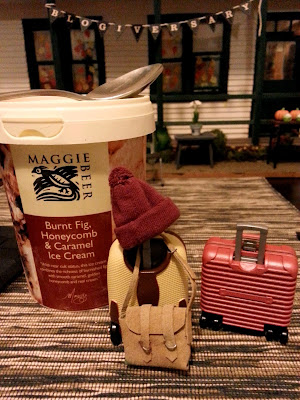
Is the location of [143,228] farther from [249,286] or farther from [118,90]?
[118,90]

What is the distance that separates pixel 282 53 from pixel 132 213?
3.24 meters

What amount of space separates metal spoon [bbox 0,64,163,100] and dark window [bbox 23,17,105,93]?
2.48 m

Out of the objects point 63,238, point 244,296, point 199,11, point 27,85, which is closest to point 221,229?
point 244,296

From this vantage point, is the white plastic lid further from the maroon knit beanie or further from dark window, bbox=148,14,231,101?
dark window, bbox=148,14,231,101

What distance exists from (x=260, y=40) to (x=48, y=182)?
104 inches

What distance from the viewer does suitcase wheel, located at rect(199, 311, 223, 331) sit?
77cm

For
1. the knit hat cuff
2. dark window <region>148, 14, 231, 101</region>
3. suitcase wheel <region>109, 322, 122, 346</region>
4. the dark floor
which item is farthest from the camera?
dark window <region>148, 14, 231, 101</region>

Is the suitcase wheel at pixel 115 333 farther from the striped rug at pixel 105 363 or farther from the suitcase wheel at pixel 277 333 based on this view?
the suitcase wheel at pixel 277 333

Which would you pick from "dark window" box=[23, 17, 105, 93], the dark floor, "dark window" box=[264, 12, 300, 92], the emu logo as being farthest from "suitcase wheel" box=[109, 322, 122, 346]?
"dark window" box=[264, 12, 300, 92]

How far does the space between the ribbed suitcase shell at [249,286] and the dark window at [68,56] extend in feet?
9.48

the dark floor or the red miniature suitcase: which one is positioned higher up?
the red miniature suitcase

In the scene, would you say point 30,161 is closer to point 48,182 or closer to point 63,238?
point 48,182

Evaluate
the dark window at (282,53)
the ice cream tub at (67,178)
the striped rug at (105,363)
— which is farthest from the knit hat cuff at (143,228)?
the dark window at (282,53)

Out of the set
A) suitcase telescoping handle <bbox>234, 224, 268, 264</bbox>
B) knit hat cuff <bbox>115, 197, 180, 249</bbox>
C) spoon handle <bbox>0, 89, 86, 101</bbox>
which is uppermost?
spoon handle <bbox>0, 89, 86, 101</bbox>
